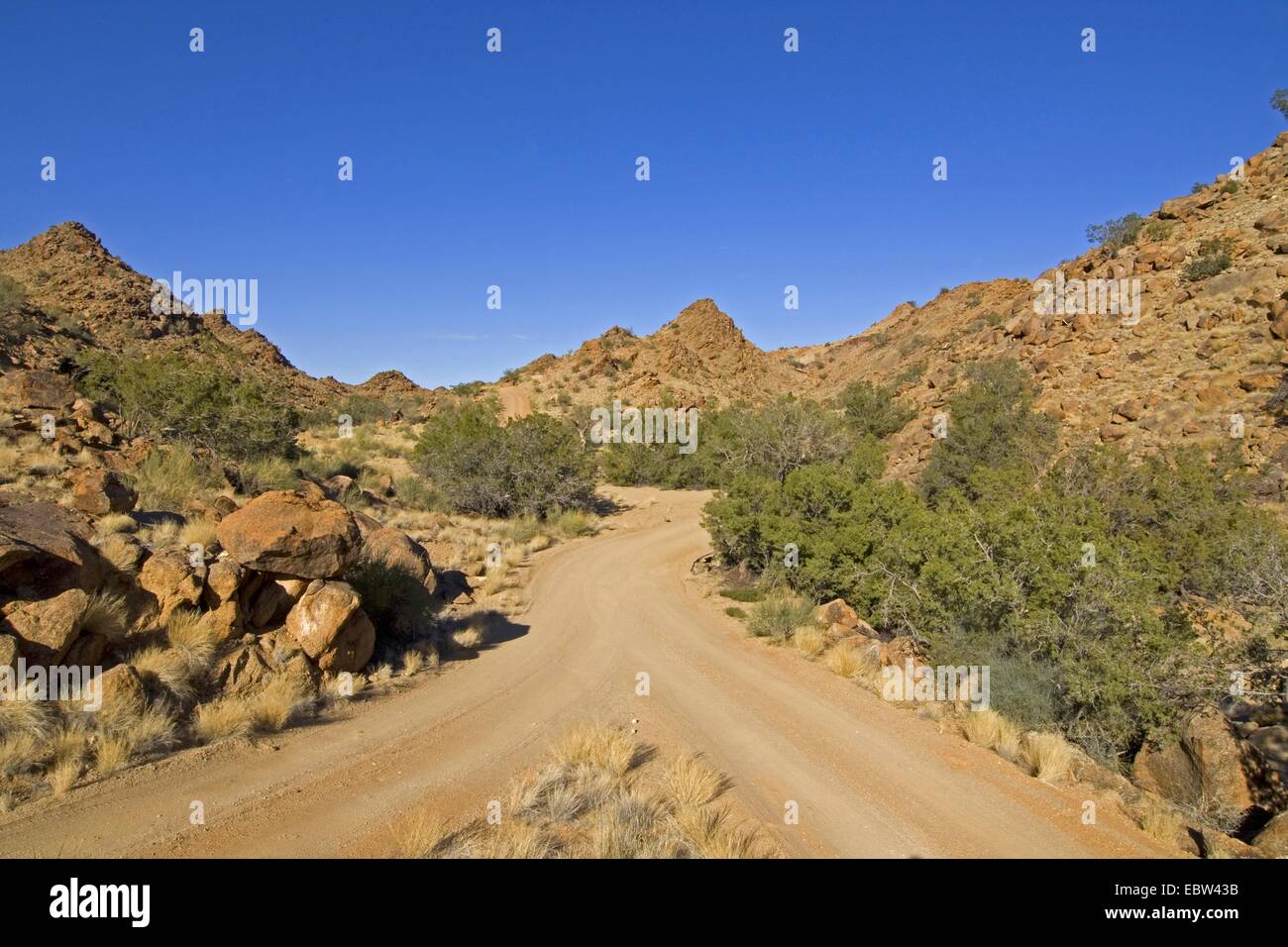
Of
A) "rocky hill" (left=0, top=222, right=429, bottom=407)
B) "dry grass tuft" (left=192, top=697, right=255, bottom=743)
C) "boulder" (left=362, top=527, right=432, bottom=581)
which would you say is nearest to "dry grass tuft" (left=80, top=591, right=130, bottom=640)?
"dry grass tuft" (left=192, top=697, right=255, bottom=743)

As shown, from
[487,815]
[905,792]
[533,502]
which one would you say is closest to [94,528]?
[487,815]

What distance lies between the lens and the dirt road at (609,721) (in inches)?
187

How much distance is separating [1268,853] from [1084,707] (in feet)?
9.92

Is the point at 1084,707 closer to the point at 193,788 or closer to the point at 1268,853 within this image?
the point at 1268,853

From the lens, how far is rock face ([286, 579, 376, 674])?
8156 mm

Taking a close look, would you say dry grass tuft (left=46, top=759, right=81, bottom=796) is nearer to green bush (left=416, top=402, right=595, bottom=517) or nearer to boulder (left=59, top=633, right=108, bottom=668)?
boulder (left=59, top=633, right=108, bottom=668)

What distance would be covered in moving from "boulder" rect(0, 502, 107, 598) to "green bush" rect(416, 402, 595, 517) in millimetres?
16189

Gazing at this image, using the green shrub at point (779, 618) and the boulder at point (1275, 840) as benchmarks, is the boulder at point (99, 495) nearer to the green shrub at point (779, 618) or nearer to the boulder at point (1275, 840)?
the green shrub at point (779, 618)

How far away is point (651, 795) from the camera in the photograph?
19.3 feet

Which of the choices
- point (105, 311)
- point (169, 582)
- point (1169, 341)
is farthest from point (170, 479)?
point (105, 311)

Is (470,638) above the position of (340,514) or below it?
below

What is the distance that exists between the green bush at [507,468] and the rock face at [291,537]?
14349mm

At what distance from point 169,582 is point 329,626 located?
70.9 inches

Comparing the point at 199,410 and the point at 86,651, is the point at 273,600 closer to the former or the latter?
the point at 86,651
